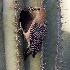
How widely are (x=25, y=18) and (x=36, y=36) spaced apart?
0.23 m

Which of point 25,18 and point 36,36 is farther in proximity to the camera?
point 25,18

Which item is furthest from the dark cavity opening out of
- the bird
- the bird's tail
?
the bird's tail

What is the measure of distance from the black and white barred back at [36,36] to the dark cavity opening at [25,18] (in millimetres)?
79

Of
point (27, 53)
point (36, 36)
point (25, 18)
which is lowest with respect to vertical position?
point (27, 53)

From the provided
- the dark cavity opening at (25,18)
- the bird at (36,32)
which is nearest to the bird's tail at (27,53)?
the bird at (36,32)

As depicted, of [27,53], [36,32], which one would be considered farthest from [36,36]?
[27,53]

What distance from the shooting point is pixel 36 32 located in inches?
109

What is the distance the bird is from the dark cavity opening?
4 centimetres

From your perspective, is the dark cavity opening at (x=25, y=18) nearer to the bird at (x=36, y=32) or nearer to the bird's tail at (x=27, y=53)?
the bird at (x=36, y=32)

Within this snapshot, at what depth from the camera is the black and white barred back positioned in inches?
107

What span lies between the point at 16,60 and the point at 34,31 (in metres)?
0.33

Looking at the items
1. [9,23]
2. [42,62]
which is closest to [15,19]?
[9,23]

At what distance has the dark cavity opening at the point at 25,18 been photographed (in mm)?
2803

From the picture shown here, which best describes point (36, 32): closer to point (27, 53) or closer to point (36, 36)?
point (36, 36)
